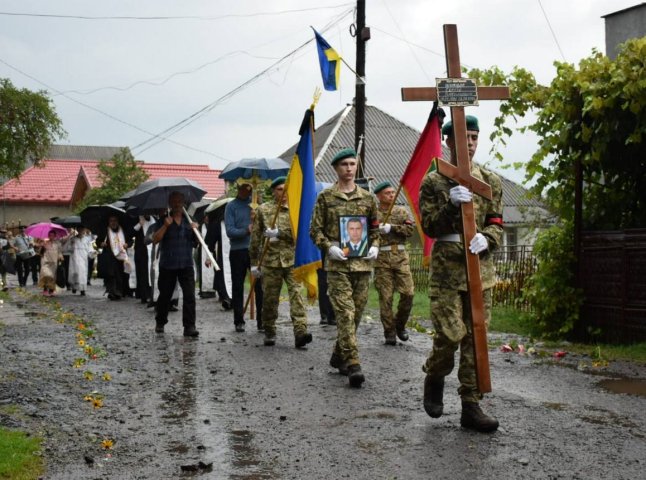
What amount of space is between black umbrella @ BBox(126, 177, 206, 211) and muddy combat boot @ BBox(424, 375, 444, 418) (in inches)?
287

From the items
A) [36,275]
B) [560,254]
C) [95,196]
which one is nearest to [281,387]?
[560,254]

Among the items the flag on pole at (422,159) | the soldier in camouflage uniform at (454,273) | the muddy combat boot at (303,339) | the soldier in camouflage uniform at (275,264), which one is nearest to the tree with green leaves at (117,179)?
the soldier in camouflage uniform at (275,264)

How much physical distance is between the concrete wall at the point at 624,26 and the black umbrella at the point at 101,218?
10.9m

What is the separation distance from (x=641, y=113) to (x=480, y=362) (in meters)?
5.30

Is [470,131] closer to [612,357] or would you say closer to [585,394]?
[585,394]

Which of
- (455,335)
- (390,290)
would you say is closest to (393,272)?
(390,290)

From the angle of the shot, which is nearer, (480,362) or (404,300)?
(480,362)

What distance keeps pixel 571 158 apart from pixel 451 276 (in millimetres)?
5810

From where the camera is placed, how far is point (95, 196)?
39312 millimetres

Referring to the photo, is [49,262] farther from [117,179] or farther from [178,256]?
[117,179]

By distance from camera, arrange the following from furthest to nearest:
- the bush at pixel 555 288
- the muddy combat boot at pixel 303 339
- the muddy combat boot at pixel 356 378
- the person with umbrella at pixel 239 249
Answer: the person with umbrella at pixel 239 249, the bush at pixel 555 288, the muddy combat boot at pixel 303 339, the muddy combat boot at pixel 356 378

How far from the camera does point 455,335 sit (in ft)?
21.3

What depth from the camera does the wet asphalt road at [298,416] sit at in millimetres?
5668

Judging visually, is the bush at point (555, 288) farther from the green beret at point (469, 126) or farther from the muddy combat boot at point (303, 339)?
the green beret at point (469, 126)
